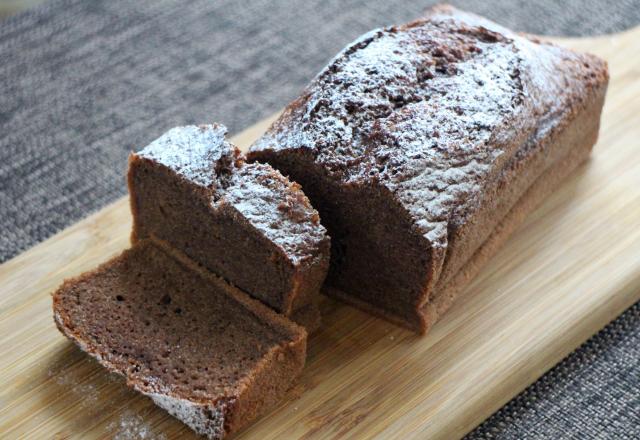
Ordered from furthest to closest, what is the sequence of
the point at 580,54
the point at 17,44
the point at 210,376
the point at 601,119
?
the point at 17,44 < the point at 601,119 < the point at 580,54 < the point at 210,376

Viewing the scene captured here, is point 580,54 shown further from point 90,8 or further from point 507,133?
point 90,8

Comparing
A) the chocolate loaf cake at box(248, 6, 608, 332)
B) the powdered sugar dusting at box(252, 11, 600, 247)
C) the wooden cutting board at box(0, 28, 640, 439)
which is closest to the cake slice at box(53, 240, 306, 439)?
the wooden cutting board at box(0, 28, 640, 439)

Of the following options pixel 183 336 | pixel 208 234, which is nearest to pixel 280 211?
pixel 208 234

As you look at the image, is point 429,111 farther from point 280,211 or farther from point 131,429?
point 131,429

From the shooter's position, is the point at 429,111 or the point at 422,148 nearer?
the point at 422,148

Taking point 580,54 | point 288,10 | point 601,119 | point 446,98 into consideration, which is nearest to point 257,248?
point 446,98

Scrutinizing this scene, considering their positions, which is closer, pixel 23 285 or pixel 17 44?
pixel 23 285

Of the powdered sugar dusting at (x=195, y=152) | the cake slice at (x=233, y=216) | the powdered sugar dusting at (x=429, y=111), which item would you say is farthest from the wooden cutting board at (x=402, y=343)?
the powdered sugar dusting at (x=195, y=152)
